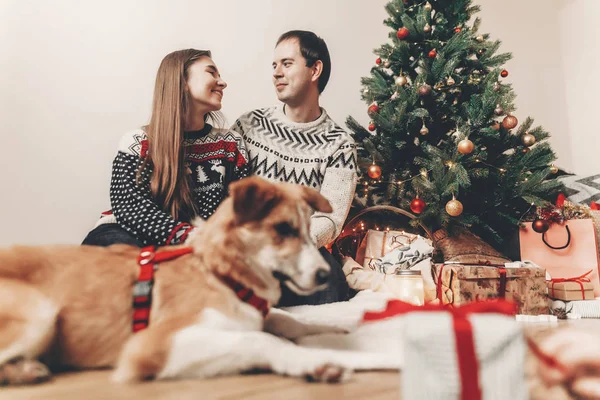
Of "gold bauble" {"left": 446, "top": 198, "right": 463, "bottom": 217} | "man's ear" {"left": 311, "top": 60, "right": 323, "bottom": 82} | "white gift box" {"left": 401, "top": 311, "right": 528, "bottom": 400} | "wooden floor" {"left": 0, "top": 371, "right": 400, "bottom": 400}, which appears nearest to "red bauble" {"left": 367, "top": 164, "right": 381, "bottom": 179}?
"gold bauble" {"left": 446, "top": 198, "right": 463, "bottom": 217}

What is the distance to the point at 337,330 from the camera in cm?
128

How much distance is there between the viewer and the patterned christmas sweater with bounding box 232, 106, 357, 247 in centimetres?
200

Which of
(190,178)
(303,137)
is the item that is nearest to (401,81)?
(303,137)

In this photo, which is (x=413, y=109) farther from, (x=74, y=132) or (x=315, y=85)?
(x=74, y=132)

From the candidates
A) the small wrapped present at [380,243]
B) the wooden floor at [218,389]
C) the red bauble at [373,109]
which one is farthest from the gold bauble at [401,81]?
the wooden floor at [218,389]

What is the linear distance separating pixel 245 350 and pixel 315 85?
5.74 feet

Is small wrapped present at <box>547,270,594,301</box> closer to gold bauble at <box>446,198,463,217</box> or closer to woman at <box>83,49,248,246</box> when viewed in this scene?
gold bauble at <box>446,198,463,217</box>

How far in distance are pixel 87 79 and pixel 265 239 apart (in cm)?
203

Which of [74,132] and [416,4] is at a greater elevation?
[416,4]

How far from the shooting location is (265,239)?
99cm

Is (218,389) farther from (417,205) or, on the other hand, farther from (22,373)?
(417,205)

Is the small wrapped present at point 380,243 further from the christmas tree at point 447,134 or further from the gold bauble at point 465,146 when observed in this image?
the gold bauble at point 465,146

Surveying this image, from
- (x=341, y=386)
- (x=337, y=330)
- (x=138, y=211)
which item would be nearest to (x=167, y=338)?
(x=341, y=386)

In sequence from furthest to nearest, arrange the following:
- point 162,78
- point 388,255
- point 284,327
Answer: point 388,255
point 162,78
point 284,327
